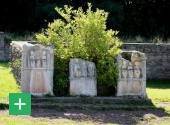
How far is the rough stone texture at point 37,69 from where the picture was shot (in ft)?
35.2

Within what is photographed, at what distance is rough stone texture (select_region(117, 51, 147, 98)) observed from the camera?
11.0 metres

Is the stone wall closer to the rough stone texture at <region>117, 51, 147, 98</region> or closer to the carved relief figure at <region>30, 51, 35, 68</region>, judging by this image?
the rough stone texture at <region>117, 51, 147, 98</region>

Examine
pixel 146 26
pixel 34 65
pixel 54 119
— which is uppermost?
pixel 146 26

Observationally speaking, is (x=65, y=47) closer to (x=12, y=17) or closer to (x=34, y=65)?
(x=34, y=65)

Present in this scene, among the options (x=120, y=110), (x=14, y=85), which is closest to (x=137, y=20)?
(x=14, y=85)

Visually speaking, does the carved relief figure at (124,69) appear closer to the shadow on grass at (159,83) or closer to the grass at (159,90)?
the grass at (159,90)

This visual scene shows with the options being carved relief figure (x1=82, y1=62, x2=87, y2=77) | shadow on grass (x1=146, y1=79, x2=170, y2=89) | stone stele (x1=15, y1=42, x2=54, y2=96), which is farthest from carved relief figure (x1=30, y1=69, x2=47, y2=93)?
shadow on grass (x1=146, y1=79, x2=170, y2=89)

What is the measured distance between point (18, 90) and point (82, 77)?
6.31 ft

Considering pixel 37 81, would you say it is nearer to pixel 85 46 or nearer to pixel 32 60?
pixel 32 60

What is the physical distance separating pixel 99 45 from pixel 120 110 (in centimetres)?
183

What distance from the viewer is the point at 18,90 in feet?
38.7

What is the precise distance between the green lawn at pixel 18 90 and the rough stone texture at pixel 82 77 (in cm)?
158

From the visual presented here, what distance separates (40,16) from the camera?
27.5 m

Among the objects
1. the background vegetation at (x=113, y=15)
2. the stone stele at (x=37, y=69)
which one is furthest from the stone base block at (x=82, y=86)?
the background vegetation at (x=113, y=15)
